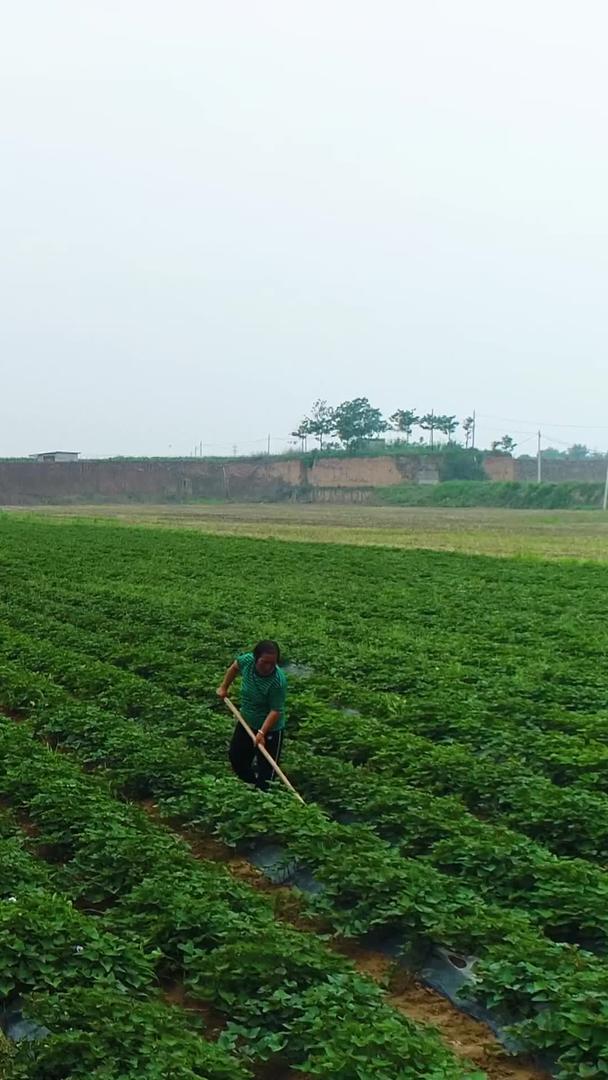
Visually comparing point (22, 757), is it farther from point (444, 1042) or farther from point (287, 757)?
point (444, 1042)

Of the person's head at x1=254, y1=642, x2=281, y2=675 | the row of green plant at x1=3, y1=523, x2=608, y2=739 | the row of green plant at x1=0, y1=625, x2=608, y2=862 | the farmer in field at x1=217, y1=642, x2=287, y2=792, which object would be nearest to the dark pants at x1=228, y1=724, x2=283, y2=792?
the farmer in field at x1=217, y1=642, x2=287, y2=792

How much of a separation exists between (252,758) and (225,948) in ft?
10.5

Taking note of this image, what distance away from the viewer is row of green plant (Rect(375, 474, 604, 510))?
85.6 m

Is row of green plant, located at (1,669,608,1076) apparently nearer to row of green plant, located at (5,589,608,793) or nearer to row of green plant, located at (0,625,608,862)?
row of green plant, located at (0,625,608,862)

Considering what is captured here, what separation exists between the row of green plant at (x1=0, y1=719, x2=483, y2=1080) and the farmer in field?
1.06 m

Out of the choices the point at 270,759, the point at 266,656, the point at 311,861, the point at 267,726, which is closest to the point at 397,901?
the point at 311,861

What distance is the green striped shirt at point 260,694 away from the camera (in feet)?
27.5

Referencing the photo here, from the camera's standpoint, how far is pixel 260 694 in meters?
8.49

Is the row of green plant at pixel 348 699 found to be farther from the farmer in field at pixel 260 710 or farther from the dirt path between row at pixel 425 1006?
the dirt path between row at pixel 425 1006

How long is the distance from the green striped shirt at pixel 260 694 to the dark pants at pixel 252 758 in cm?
11

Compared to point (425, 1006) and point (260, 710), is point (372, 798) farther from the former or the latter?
point (425, 1006)

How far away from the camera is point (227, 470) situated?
102m

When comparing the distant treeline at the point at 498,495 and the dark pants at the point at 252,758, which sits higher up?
the distant treeline at the point at 498,495

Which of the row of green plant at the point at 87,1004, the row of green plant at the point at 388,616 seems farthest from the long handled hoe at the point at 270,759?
the row of green plant at the point at 388,616
